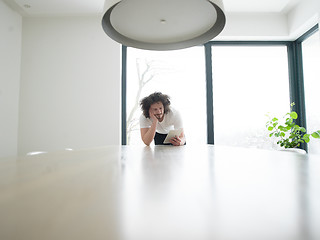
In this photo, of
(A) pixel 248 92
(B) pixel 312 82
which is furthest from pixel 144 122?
(B) pixel 312 82

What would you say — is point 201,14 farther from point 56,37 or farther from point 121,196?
point 56,37

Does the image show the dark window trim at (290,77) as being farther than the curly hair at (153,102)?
Yes

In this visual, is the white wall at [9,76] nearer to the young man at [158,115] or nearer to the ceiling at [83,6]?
the ceiling at [83,6]

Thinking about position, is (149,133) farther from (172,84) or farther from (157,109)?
(172,84)

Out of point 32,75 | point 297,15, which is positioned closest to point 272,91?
point 297,15

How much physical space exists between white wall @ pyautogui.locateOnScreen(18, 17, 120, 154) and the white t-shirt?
4.09 feet

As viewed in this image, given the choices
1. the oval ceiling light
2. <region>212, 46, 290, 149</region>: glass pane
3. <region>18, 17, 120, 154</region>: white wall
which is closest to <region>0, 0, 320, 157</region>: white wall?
<region>18, 17, 120, 154</region>: white wall

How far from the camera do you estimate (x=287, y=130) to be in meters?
3.36

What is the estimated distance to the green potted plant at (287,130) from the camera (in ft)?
10.6

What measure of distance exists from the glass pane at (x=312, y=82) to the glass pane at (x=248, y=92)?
12.7 inches

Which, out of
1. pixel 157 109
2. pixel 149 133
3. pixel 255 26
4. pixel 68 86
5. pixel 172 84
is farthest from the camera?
pixel 172 84

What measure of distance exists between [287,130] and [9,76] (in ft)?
13.3

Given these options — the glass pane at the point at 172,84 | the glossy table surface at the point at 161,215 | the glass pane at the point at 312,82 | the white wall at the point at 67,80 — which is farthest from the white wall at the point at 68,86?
the glossy table surface at the point at 161,215

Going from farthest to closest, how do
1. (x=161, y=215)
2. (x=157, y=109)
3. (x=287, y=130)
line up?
(x=287, y=130) → (x=157, y=109) → (x=161, y=215)
